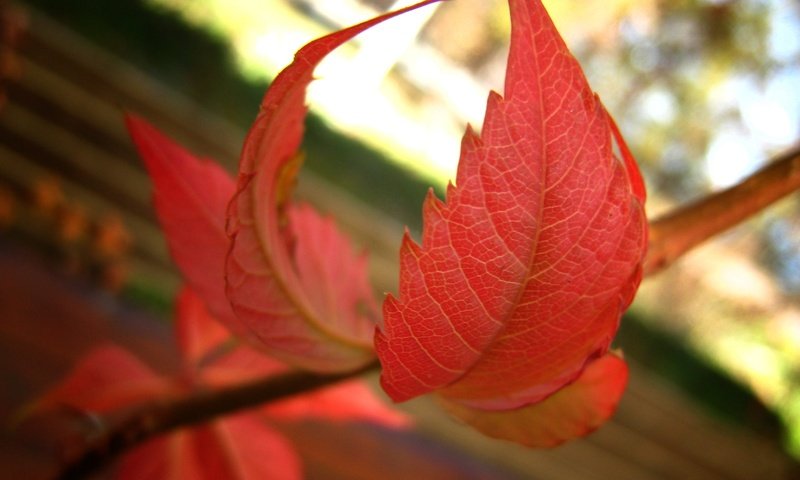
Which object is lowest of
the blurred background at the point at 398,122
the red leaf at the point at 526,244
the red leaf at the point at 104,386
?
the blurred background at the point at 398,122

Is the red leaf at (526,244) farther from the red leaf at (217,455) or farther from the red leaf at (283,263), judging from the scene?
the red leaf at (217,455)

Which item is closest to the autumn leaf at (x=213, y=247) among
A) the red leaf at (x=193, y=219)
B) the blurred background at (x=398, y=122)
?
the red leaf at (x=193, y=219)

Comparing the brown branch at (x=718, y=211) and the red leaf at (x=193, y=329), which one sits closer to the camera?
the brown branch at (x=718, y=211)

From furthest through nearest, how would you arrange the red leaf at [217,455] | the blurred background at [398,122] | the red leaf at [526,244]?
1. the blurred background at [398,122]
2. the red leaf at [217,455]
3. the red leaf at [526,244]

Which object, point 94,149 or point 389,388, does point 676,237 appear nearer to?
point 389,388

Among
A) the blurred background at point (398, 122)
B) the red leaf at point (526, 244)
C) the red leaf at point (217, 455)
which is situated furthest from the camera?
the blurred background at point (398, 122)

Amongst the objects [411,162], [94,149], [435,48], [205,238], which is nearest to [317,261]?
[205,238]

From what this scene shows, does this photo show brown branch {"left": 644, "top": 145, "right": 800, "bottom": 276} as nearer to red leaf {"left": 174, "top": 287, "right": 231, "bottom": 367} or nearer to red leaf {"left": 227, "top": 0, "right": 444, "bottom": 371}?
red leaf {"left": 227, "top": 0, "right": 444, "bottom": 371}
